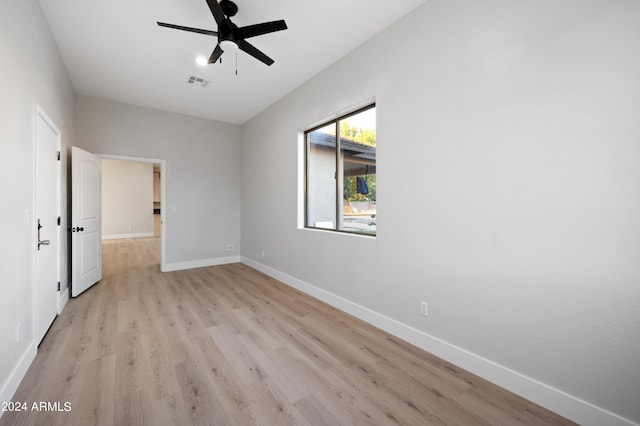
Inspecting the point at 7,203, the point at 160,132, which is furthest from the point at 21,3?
the point at 160,132

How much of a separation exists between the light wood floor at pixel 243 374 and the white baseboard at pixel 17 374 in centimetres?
6

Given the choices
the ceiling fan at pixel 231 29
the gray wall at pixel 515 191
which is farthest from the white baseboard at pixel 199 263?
the ceiling fan at pixel 231 29

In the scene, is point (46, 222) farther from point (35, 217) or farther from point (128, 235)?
point (128, 235)

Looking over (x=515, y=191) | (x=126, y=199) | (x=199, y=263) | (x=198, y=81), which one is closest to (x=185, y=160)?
(x=198, y=81)

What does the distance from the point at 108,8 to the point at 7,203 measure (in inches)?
77.9

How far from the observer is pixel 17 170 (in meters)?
1.88

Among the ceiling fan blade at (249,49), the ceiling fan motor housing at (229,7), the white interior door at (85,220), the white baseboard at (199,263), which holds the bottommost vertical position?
the white baseboard at (199,263)

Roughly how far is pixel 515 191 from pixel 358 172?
5.76 feet

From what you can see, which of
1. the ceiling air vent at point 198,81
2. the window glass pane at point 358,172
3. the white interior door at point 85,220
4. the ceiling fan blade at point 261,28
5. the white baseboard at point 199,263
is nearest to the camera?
the ceiling fan blade at point 261,28

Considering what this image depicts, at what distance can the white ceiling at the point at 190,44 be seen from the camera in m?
2.44

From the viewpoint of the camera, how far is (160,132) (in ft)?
16.4

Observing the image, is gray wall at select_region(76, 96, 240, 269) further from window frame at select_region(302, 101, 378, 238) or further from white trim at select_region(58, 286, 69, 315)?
window frame at select_region(302, 101, 378, 238)

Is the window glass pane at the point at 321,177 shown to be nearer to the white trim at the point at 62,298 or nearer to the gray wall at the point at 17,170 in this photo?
the gray wall at the point at 17,170

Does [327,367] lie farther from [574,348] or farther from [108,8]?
[108,8]
